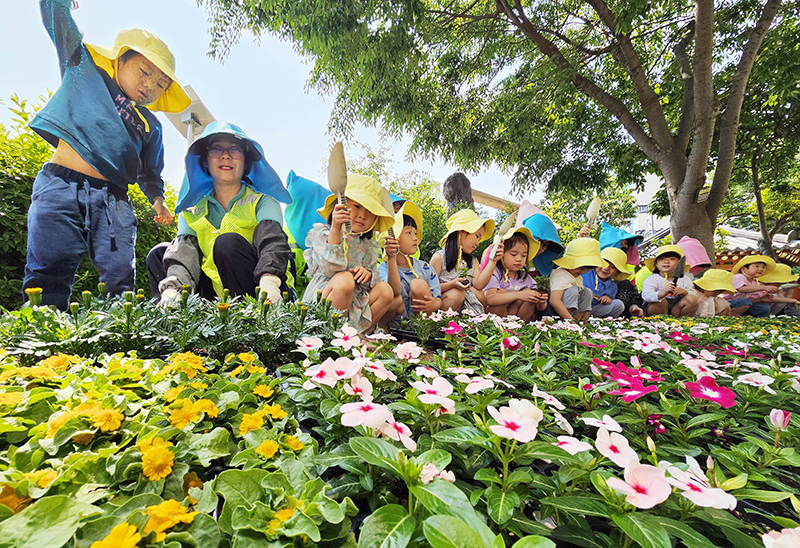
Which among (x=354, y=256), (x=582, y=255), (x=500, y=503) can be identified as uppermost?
(x=582, y=255)

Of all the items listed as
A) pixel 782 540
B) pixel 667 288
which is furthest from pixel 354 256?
pixel 667 288

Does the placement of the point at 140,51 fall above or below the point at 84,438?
above

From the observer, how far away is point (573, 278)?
391 cm

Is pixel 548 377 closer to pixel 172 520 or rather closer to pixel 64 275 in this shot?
pixel 172 520

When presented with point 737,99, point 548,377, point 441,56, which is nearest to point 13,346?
point 548,377

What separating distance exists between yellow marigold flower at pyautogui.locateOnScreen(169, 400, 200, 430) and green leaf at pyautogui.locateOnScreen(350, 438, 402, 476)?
388mm

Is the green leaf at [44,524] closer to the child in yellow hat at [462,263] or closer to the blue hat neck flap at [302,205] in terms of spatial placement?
the child in yellow hat at [462,263]

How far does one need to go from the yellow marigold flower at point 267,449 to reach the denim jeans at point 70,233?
8.16 ft

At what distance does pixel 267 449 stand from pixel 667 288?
19.4ft

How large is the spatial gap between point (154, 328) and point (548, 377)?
150cm

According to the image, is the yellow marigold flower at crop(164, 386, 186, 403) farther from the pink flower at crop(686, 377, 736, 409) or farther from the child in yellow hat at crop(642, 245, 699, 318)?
the child in yellow hat at crop(642, 245, 699, 318)

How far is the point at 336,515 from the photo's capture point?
1.51 feet

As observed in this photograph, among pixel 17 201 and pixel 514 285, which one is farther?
pixel 514 285

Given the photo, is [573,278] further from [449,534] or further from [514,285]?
[449,534]
